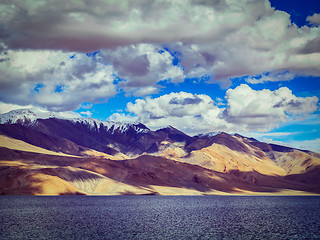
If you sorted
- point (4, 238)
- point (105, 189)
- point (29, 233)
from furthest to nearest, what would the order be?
1. point (105, 189)
2. point (29, 233)
3. point (4, 238)

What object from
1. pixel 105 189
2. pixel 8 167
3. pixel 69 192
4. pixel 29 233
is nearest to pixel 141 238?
pixel 29 233

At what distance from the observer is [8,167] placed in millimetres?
Result: 177625

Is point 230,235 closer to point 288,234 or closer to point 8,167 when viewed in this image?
point 288,234

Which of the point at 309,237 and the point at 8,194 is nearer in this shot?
the point at 309,237

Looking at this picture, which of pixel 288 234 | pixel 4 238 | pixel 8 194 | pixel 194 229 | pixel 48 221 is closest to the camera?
pixel 4 238

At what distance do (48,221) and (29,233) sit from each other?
46.2 ft

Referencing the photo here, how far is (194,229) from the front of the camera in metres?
55.7

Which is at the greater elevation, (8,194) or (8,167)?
(8,167)

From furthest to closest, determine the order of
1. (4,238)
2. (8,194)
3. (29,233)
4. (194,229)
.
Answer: (8,194)
(194,229)
(29,233)
(4,238)

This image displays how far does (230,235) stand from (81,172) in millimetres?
142695

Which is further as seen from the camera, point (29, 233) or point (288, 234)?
point (288, 234)

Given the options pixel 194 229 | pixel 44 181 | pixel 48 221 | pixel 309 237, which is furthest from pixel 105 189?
pixel 309 237

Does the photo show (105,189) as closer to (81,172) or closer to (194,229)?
(81,172)

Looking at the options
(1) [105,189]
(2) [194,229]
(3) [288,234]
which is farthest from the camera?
(1) [105,189]
